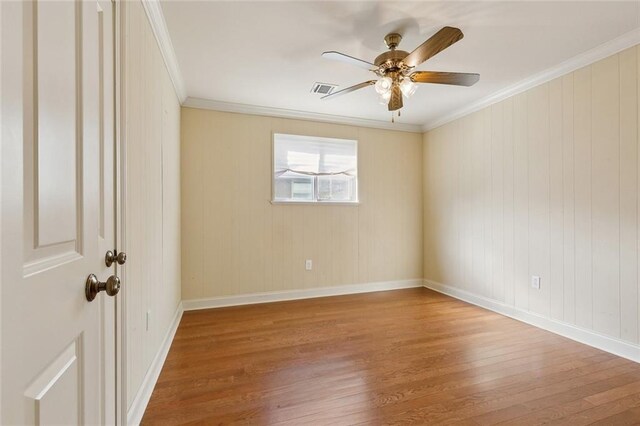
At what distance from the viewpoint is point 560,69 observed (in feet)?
8.63

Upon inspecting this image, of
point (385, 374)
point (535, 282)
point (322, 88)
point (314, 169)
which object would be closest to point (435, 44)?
point (322, 88)

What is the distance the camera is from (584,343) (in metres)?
2.48

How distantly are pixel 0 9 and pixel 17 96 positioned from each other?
0.14 meters

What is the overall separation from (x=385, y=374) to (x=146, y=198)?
1.95 metres

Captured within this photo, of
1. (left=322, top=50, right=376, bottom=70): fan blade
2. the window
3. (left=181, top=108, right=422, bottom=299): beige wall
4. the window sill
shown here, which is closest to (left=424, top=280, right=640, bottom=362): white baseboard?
(left=181, top=108, right=422, bottom=299): beige wall

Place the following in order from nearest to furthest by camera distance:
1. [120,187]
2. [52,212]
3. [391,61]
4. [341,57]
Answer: [52,212]
[120,187]
[341,57]
[391,61]

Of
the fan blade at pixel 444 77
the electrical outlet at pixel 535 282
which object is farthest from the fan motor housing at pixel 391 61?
the electrical outlet at pixel 535 282

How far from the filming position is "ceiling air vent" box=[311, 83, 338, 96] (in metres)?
2.99

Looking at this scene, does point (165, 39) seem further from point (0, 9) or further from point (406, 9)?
point (0, 9)

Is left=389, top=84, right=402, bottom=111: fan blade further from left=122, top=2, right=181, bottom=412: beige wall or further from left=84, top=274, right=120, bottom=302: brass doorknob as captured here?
left=84, top=274, right=120, bottom=302: brass doorknob

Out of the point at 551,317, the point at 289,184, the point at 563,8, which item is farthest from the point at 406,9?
the point at 551,317

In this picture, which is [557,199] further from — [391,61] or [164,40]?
[164,40]

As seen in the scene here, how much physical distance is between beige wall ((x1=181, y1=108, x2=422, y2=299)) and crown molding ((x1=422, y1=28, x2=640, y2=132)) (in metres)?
1.08

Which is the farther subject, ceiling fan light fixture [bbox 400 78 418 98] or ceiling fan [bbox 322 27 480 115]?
ceiling fan light fixture [bbox 400 78 418 98]
